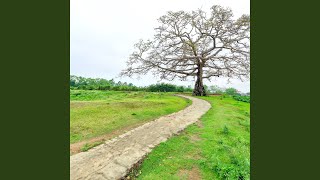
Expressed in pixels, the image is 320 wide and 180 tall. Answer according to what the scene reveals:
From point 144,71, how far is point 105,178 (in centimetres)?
2916

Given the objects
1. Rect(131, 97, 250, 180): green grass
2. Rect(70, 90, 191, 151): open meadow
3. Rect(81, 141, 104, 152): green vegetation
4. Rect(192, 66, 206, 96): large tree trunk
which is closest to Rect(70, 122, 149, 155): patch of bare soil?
Rect(70, 90, 191, 151): open meadow

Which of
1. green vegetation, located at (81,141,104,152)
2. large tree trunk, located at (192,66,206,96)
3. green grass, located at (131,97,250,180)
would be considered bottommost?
green grass, located at (131,97,250,180)

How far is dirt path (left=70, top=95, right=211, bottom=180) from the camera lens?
308 inches

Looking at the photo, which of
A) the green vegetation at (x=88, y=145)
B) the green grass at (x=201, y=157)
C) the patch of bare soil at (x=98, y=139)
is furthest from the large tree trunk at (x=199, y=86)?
the green vegetation at (x=88, y=145)

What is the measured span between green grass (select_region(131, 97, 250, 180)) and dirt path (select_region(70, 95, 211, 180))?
42cm

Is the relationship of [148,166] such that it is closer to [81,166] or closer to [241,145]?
[81,166]

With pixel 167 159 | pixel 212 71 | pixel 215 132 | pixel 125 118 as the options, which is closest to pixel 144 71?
pixel 212 71

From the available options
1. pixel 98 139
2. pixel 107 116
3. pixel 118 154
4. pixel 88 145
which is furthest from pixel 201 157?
pixel 107 116

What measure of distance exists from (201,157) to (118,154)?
9.46 feet

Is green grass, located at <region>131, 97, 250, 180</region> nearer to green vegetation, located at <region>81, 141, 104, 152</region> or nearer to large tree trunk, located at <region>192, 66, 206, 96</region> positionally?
green vegetation, located at <region>81, 141, 104, 152</region>

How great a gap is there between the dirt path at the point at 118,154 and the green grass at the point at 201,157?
1.38ft

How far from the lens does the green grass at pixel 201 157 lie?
26.5 feet

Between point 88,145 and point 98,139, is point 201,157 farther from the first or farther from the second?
point 98,139

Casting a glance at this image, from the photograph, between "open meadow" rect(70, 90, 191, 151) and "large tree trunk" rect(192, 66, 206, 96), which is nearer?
"open meadow" rect(70, 90, 191, 151)
